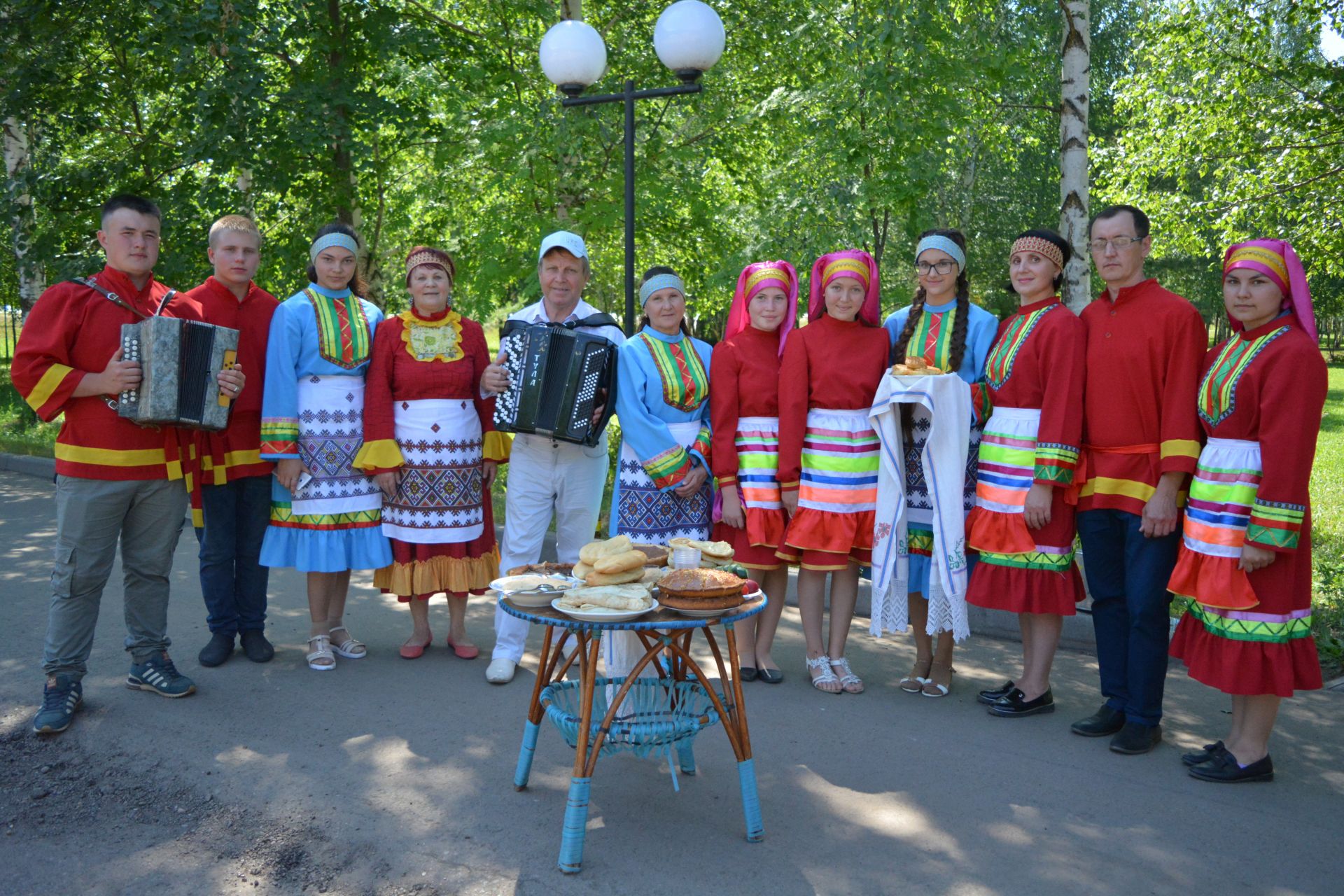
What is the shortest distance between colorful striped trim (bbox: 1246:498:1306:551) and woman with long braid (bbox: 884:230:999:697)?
1.31 metres

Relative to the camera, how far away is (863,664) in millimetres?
5438

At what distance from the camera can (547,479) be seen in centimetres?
510

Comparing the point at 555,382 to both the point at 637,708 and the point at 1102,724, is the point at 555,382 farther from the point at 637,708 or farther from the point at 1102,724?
the point at 1102,724

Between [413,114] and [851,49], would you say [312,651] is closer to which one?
[413,114]

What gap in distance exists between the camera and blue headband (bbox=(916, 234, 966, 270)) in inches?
189

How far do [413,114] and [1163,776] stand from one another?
8.94 meters

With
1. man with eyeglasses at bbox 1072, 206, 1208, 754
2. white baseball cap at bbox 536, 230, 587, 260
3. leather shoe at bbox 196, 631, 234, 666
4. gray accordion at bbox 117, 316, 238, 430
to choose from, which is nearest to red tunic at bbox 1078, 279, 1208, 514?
man with eyeglasses at bbox 1072, 206, 1208, 754

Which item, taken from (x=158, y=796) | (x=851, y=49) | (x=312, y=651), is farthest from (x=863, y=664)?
(x=851, y=49)

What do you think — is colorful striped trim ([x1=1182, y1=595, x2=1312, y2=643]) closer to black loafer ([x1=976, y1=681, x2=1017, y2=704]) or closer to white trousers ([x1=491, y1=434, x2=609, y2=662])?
black loafer ([x1=976, y1=681, x2=1017, y2=704])

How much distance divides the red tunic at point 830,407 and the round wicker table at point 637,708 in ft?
3.56

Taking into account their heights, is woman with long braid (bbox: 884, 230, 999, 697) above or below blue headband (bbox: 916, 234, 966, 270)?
below

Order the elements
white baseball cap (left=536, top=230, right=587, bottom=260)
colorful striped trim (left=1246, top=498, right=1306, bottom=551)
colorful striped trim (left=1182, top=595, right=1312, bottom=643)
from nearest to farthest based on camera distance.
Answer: colorful striped trim (left=1246, top=498, right=1306, bottom=551)
colorful striped trim (left=1182, top=595, right=1312, bottom=643)
white baseball cap (left=536, top=230, right=587, bottom=260)

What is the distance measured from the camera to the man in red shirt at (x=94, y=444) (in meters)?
4.34

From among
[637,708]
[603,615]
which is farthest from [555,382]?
[603,615]
